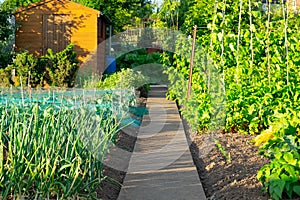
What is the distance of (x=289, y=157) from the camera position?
12.0 ft

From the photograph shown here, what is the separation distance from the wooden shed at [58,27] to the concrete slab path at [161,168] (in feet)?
28.8

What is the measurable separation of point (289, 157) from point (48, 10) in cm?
1409

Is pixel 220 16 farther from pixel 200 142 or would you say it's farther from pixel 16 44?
pixel 16 44

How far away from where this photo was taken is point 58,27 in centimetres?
1677

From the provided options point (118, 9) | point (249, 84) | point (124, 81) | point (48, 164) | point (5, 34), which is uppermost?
point (118, 9)

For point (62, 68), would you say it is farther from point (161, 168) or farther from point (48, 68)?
point (161, 168)

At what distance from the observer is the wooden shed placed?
1664 cm

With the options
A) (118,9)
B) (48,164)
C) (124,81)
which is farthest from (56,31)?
(48,164)

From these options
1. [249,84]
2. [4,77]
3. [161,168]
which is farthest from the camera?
[4,77]

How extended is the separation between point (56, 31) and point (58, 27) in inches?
5.8

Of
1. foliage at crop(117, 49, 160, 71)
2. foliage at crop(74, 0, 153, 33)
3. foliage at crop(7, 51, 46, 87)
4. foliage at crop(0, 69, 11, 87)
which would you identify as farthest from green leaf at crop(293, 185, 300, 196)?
foliage at crop(74, 0, 153, 33)

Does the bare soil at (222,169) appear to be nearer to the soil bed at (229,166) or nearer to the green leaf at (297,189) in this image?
the soil bed at (229,166)

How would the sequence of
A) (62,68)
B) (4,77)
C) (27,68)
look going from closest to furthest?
(4,77) < (27,68) < (62,68)

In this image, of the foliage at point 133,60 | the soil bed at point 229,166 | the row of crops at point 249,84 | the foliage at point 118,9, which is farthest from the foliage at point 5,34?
the soil bed at point 229,166
